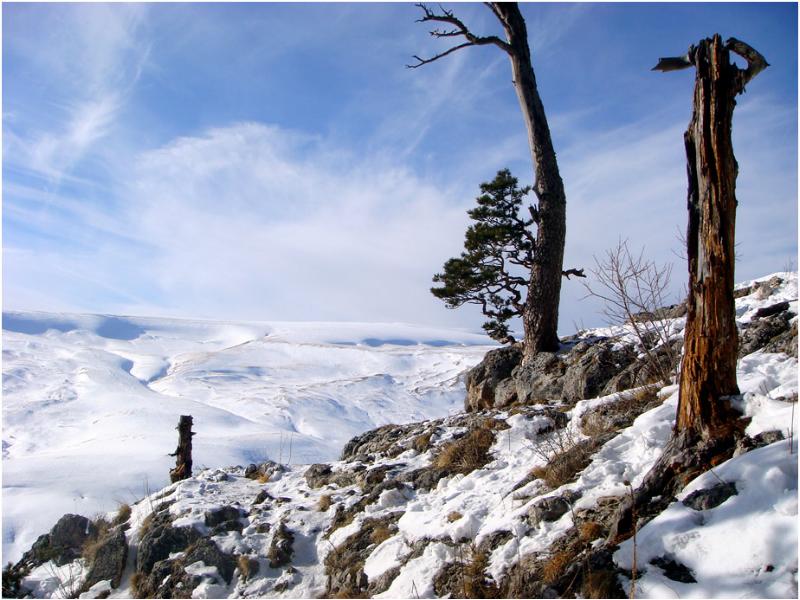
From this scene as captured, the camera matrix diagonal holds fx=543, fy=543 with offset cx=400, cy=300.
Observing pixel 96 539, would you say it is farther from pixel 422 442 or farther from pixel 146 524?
pixel 422 442

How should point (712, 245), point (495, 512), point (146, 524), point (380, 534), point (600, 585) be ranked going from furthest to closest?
1. point (146, 524)
2. point (380, 534)
3. point (495, 512)
4. point (712, 245)
5. point (600, 585)

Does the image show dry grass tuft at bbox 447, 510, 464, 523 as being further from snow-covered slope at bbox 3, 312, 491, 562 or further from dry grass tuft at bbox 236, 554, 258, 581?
snow-covered slope at bbox 3, 312, 491, 562

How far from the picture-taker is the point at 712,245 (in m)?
4.09

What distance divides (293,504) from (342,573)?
2158 mm

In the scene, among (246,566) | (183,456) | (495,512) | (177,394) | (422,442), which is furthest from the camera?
(177,394)

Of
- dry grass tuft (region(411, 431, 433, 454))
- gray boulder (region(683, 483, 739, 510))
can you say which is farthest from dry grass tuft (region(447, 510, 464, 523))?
dry grass tuft (region(411, 431, 433, 454))

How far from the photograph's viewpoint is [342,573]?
208 inches

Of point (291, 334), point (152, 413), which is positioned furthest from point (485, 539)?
point (291, 334)

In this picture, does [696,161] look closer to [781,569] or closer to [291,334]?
[781,569]

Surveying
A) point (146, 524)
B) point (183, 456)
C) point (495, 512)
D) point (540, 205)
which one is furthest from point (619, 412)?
point (183, 456)

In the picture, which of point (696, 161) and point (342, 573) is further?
point (342, 573)

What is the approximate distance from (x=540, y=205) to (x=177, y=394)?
169ft

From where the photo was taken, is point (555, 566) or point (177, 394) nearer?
point (555, 566)

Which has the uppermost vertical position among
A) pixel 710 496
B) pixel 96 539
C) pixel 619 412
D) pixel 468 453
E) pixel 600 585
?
pixel 619 412
